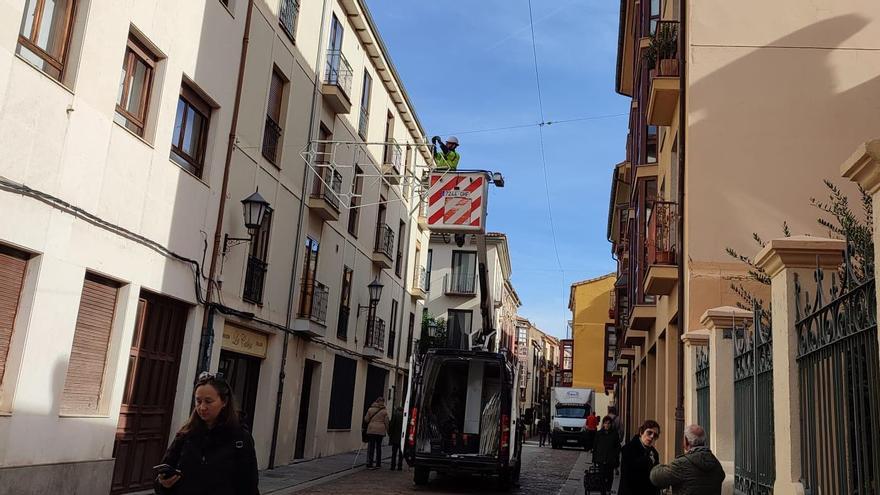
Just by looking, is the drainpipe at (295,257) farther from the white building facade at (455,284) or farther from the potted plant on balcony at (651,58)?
the white building facade at (455,284)

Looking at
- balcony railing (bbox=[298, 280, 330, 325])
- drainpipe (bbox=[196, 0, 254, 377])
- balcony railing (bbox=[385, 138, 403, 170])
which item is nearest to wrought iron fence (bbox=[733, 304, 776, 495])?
drainpipe (bbox=[196, 0, 254, 377])

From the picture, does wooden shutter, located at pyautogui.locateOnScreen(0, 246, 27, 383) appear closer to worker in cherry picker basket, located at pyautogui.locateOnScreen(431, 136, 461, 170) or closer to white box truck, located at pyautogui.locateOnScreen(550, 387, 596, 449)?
worker in cherry picker basket, located at pyautogui.locateOnScreen(431, 136, 461, 170)

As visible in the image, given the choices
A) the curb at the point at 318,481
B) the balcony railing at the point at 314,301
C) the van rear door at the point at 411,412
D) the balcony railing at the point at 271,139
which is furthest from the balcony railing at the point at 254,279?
the curb at the point at 318,481

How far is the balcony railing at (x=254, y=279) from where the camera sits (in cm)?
1541

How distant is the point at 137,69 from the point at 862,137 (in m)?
10.8

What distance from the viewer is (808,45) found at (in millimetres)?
12094

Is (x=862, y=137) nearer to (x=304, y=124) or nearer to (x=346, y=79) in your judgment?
(x=304, y=124)

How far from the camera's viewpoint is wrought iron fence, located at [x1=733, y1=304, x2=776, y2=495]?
5984mm

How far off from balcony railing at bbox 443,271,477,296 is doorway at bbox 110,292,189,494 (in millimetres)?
34493

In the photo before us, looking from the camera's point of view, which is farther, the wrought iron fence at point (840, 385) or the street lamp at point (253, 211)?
the street lamp at point (253, 211)

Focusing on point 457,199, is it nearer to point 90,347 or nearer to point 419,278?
point 90,347

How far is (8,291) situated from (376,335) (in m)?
17.1

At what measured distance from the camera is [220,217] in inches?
547

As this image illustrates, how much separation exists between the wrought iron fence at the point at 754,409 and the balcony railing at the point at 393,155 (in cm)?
1946
